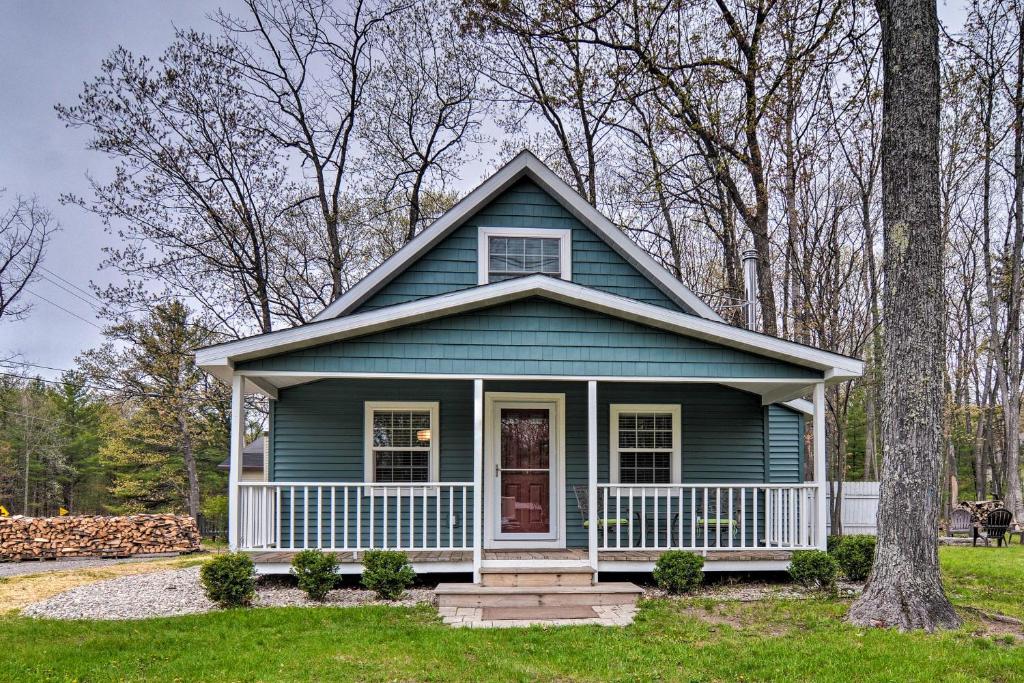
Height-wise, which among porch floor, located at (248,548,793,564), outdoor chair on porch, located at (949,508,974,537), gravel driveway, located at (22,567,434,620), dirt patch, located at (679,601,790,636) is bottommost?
outdoor chair on porch, located at (949,508,974,537)

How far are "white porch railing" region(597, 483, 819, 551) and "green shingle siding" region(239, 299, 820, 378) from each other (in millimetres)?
1423

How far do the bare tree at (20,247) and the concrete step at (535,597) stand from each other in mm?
18323

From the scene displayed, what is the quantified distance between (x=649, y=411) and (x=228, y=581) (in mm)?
5778

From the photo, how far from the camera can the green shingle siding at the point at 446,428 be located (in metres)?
9.86

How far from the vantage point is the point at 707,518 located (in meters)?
8.59

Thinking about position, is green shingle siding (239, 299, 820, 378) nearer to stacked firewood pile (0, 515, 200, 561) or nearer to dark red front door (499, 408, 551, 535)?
dark red front door (499, 408, 551, 535)

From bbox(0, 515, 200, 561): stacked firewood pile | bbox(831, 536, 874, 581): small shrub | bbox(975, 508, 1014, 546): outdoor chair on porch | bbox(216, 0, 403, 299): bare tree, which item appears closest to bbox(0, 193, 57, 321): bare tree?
bbox(0, 515, 200, 561): stacked firewood pile

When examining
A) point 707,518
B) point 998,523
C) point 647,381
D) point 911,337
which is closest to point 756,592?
point 707,518

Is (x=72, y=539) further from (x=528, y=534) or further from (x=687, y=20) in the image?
(x=687, y=20)

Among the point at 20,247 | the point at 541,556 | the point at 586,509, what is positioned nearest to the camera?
the point at 541,556

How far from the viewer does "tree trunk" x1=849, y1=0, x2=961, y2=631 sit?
6.32 m

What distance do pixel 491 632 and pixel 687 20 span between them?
45.0 feet

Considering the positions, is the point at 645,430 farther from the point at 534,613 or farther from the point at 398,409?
the point at 534,613

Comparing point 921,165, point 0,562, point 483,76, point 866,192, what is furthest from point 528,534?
point 483,76
